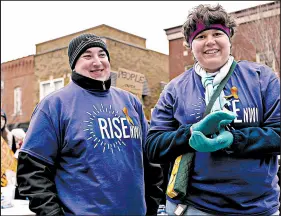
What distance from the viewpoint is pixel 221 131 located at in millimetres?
1682

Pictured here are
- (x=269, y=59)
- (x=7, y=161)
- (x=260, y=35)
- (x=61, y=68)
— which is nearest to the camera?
(x=7, y=161)

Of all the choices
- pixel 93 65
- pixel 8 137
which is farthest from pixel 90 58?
pixel 8 137

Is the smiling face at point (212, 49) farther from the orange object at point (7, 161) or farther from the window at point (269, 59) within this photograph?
the window at point (269, 59)

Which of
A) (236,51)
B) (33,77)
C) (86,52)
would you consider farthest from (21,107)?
(86,52)

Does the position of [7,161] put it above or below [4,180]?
above

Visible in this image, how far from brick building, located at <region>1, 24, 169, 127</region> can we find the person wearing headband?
14.5 metres

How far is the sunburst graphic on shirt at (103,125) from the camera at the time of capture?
2166 millimetres

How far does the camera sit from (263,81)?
5.87 ft

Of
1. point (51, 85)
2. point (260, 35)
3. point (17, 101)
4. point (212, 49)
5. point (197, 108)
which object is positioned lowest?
point (197, 108)

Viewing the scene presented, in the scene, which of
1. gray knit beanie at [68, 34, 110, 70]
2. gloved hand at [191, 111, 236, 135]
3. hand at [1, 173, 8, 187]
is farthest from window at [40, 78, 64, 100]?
gloved hand at [191, 111, 236, 135]

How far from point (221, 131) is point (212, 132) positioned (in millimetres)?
A: 39

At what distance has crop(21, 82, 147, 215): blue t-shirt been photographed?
2111mm

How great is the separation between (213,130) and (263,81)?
36cm

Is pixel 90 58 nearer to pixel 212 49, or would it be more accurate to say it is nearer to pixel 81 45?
pixel 81 45
